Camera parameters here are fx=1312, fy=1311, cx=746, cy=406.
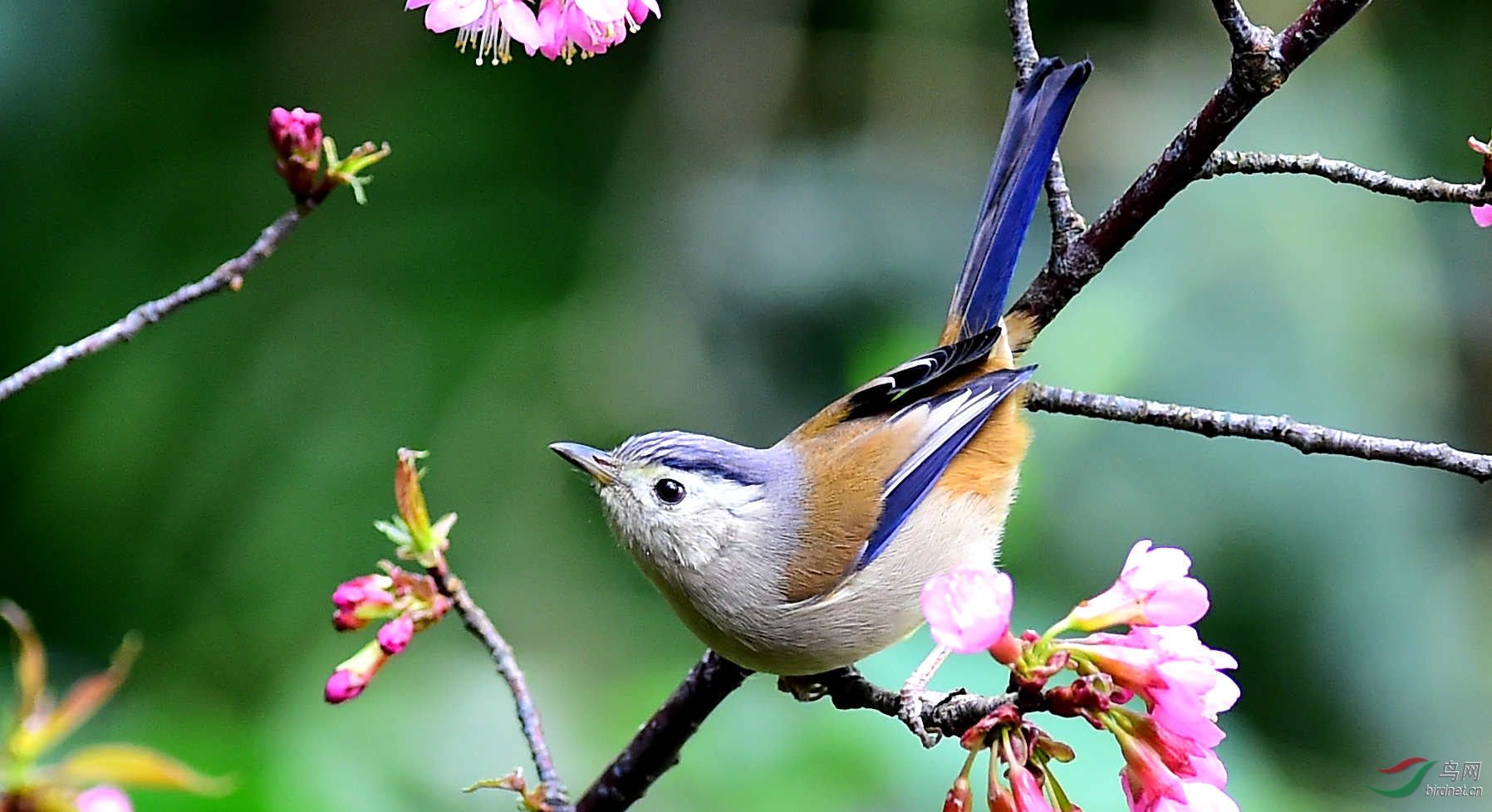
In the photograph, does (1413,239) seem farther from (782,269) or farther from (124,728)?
(124,728)

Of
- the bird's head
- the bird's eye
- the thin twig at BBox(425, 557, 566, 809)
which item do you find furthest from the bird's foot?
the thin twig at BBox(425, 557, 566, 809)

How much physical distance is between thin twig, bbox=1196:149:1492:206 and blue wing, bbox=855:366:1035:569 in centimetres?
57

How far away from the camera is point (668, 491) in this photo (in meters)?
1.97

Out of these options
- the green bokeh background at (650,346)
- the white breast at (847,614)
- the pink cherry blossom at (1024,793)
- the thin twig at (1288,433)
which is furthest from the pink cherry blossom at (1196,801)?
the green bokeh background at (650,346)

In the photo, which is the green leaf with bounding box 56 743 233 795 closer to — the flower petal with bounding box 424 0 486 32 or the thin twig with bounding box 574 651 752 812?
the flower petal with bounding box 424 0 486 32

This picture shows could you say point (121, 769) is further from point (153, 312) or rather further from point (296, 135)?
point (296, 135)

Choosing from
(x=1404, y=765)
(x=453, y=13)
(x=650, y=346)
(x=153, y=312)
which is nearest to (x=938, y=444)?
(x=453, y=13)

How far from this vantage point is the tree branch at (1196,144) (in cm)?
138

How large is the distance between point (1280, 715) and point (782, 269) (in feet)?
5.56

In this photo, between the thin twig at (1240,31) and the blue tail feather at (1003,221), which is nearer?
the thin twig at (1240,31)

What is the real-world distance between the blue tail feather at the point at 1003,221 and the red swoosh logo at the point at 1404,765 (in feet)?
4.61

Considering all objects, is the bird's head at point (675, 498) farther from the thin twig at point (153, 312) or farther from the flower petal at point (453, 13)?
the thin twig at point (153, 312)

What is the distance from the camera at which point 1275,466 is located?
2965mm

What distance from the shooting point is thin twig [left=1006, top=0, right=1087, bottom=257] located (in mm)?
1693
